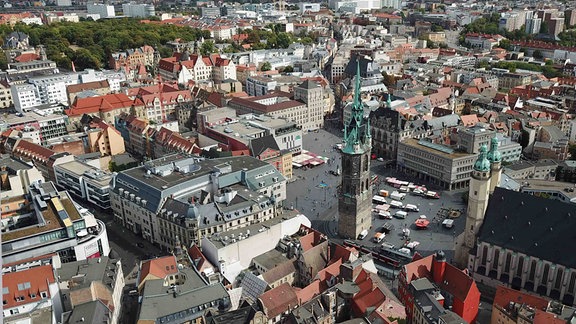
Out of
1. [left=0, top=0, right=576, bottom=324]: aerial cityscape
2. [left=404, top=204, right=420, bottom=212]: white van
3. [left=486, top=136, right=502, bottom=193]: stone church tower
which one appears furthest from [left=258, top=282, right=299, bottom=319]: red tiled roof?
[left=404, top=204, right=420, bottom=212]: white van

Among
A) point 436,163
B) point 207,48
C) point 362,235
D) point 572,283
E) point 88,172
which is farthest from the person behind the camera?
point 207,48

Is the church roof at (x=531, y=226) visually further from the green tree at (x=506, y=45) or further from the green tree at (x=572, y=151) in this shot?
the green tree at (x=506, y=45)

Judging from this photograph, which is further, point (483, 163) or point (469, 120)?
point (469, 120)

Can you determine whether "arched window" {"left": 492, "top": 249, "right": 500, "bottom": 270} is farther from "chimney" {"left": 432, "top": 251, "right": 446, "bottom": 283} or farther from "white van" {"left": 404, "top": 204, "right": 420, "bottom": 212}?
"white van" {"left": 404, "top": 204, "right": 420, "bottom": 212}

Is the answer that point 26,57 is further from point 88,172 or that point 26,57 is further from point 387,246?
point 387,246

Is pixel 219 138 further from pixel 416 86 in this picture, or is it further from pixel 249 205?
pixel 416 86

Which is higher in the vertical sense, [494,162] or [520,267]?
[494,162]

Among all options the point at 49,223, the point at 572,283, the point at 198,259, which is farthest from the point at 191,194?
the point at 572,283

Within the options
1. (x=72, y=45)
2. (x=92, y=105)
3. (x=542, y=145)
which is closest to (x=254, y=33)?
(x=72, y=45)
